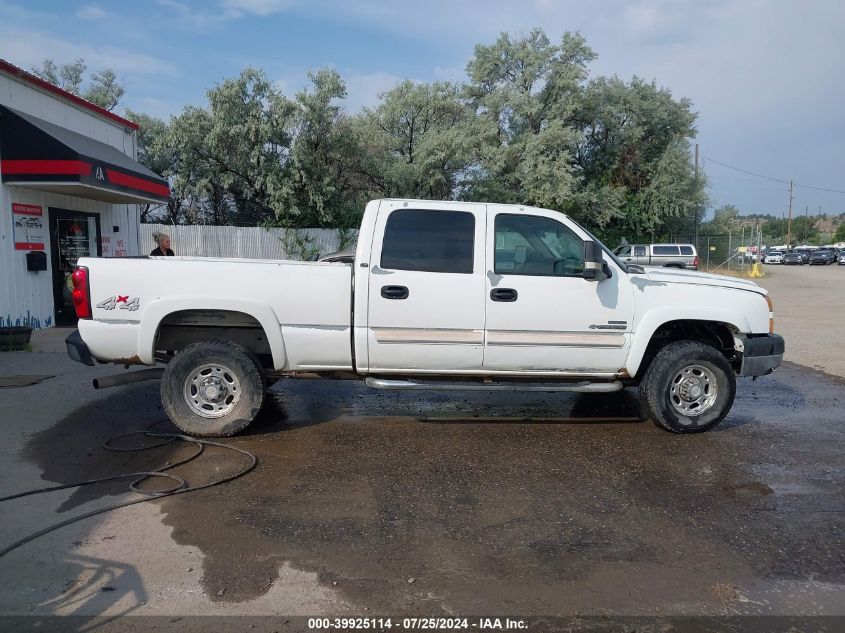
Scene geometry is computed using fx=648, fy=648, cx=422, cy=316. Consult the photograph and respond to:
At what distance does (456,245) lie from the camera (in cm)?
581

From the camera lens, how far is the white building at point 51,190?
10.9 meters

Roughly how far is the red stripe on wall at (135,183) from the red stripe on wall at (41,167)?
3.23 feet

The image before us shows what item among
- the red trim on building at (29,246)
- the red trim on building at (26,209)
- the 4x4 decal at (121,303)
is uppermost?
the red trim on building at (26,209)

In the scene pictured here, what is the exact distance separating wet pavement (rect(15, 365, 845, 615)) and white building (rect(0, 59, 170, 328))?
5.87 m

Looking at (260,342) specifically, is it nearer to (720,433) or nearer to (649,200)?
(720,433)

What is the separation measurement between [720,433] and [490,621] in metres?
3.97

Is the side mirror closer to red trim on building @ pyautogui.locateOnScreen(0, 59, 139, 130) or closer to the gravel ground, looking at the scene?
the gravel ground

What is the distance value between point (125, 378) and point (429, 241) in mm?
3038

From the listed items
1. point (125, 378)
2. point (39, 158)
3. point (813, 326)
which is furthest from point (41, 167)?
point (813, 326)

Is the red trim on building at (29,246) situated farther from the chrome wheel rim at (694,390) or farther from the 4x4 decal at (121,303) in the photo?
the chrome wheel rim at (694,390)

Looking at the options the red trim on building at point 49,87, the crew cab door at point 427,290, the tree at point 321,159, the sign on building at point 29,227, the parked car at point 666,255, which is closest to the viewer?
the crew cab door at point 427,290

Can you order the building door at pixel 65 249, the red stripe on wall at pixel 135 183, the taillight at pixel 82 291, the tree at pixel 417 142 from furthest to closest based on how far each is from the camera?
the tree at pixel 417 142 < the building door at pixel 65 249 < the red stripe on wall at pixel 135 183 < the taillight at pixel 82 291

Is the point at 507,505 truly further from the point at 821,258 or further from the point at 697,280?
the point at 821,258

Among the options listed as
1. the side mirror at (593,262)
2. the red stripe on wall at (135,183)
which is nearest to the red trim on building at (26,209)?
the red stripe on wall at (135,183)
